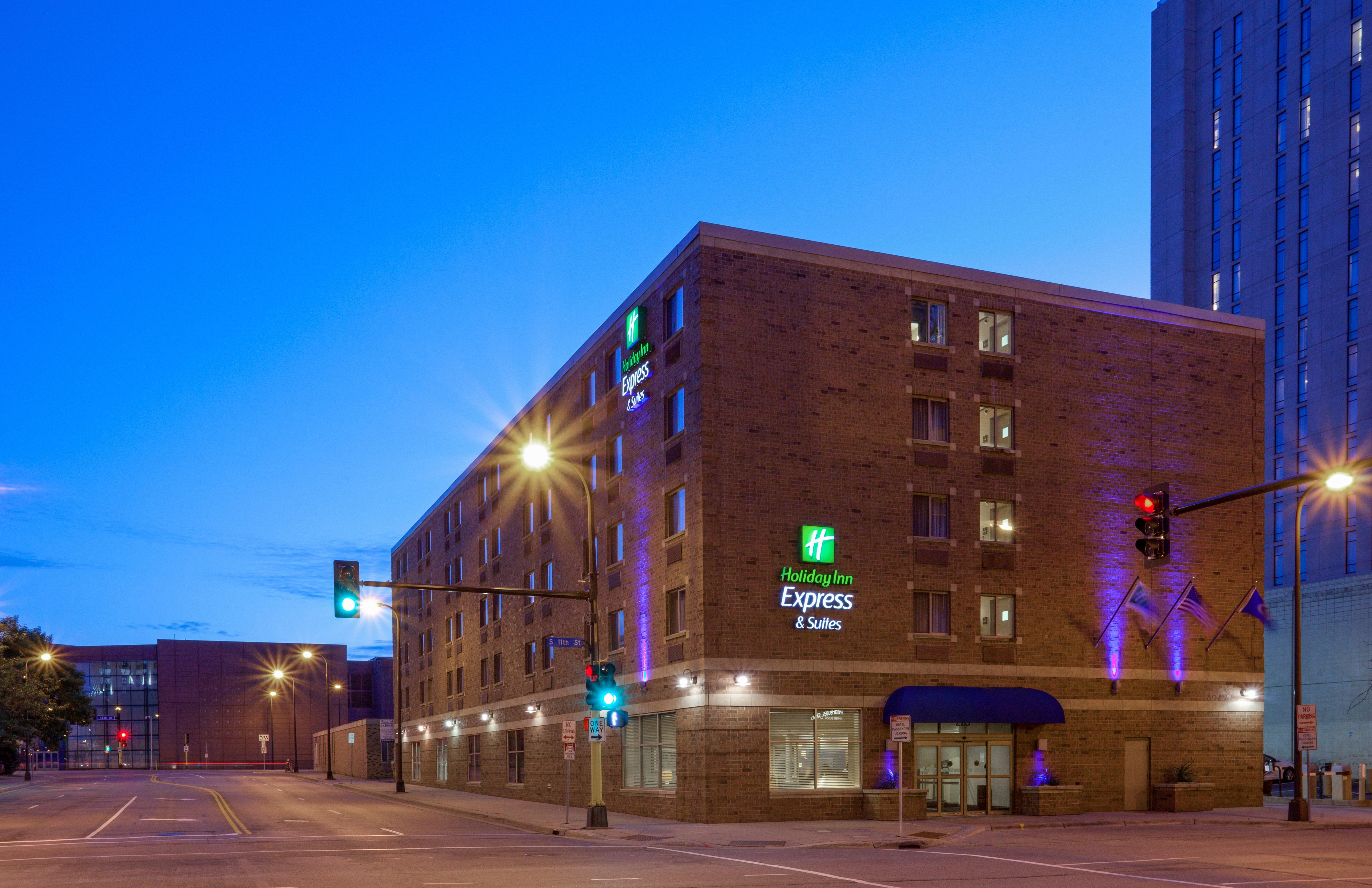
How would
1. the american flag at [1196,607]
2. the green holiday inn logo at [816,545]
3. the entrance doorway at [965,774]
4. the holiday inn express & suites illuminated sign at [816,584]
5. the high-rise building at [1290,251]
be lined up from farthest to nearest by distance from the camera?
the high-rise building at [1290,251] → the american flag at [1196,607] → the entrance doorway at [965,774] → the green holiday inn logo at [816,545] → the holiday inn express & suites illuminated sign at [816,584]

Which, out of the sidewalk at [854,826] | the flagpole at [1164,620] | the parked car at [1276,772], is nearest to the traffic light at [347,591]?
the sidewalk at [854,826]

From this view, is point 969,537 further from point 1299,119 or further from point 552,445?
point 1299,119

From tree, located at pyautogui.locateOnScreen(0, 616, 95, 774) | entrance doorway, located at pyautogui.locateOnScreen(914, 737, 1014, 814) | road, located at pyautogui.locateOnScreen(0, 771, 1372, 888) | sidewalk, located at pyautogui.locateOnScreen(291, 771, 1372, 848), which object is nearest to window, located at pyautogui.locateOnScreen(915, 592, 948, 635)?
entrance doorway, located at pyautogui.locateOnScreen(914, 737, 1014, 814)

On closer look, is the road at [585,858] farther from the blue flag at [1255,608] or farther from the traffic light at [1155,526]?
the blue flag at [1255,608]

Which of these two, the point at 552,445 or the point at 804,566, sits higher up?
the point at 552,445

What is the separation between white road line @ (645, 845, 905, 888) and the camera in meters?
18.8

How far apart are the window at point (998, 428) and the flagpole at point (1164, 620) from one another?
22.1 feet

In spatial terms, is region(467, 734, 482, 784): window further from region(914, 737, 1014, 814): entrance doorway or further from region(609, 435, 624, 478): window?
region(914, 737, 1014, 814): entrance doorway

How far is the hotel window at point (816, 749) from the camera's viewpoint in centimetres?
3356

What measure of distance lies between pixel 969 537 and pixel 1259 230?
69.3 m

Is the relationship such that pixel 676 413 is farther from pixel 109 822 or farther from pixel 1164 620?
pixel 109 822

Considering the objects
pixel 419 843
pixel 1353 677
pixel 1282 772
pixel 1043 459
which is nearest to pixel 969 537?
pixel 1043 459

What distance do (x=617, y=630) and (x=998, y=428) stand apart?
1347 centimetres

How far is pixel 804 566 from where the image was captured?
3431 centimetres
